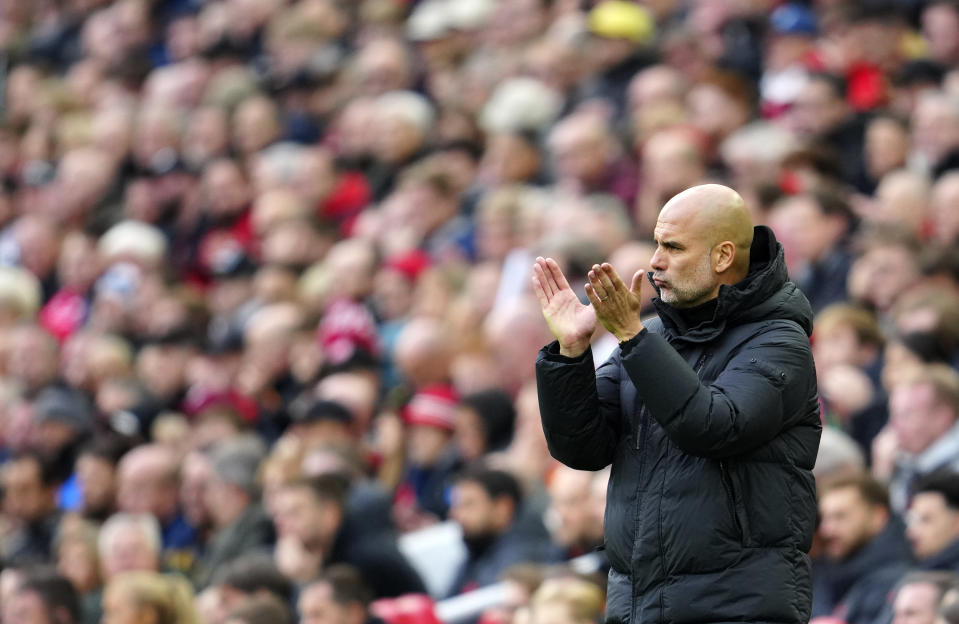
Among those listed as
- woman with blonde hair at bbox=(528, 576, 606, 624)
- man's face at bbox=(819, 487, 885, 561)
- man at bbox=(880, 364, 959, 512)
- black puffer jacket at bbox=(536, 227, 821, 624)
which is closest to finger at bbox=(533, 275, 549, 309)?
black puffer jacket at bbox=(536, 227, 821, 624)

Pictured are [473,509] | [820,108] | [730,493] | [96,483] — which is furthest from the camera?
[820,108]

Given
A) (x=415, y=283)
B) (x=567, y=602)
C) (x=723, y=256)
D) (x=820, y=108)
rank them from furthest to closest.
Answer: (x=415, y=283) → (x=820, y=108) → (x=567, y=602) → (x=723, y=256)

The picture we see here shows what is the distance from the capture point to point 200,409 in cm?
995

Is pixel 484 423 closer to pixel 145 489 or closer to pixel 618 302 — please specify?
pixel 145 489

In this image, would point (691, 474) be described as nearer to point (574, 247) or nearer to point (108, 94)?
point (574, 247)

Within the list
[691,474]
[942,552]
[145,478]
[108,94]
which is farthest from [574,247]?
[108,94]

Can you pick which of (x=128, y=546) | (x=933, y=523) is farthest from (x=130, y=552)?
(x=933, y=523)

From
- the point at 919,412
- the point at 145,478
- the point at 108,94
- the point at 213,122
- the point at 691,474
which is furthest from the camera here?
the point at 108,94

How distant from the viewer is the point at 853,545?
20.2 feet

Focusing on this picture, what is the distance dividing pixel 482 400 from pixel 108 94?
836 cm

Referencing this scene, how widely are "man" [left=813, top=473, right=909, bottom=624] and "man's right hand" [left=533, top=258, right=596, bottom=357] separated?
2.68m

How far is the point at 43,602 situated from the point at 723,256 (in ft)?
15.8

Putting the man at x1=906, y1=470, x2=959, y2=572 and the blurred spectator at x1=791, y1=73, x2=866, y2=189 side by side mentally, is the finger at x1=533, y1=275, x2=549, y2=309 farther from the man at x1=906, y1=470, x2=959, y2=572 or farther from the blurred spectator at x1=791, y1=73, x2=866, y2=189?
the blurred spectator at x1=791, y1=73, x2=866, y2=189

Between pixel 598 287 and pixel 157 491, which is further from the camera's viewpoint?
pixel 157 491
